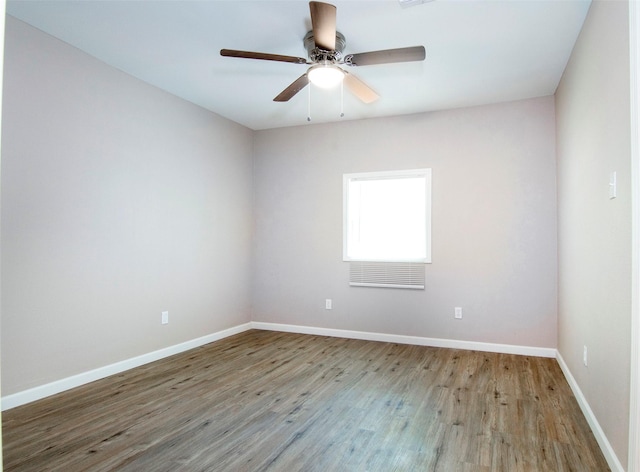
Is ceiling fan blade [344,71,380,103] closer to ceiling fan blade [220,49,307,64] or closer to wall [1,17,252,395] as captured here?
ceiling fan blade [220,49,307,64]

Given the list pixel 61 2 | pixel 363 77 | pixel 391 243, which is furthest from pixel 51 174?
pixel 391 243

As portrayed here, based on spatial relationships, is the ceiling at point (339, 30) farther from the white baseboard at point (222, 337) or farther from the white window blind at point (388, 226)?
the white baseboard at point (222, 337)

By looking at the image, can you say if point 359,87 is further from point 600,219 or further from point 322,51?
point 600,219

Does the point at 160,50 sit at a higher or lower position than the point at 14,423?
higher

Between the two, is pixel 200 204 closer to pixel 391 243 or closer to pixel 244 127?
pixel 244 127

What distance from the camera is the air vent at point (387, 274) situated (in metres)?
4.57

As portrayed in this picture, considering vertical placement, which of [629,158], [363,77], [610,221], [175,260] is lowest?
[175,260]

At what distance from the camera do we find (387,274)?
471 cm

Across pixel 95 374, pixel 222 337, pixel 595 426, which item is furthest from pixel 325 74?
pixel 222 337

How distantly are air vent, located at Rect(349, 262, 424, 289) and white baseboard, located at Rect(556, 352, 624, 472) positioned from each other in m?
1.62

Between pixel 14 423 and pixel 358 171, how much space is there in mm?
3839

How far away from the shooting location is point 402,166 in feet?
15.4

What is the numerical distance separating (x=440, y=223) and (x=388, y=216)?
1.97 ft

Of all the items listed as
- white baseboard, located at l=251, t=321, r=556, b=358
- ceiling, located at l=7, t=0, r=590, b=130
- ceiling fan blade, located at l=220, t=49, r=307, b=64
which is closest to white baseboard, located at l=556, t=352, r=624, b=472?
white baseboard, located at l=251, t=321, r=556, b=358
